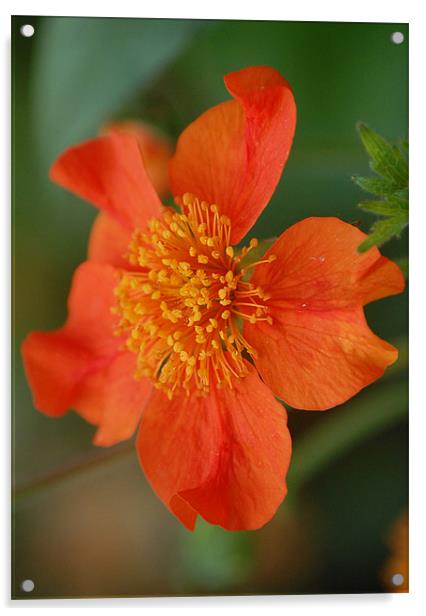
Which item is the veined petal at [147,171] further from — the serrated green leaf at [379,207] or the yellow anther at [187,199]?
the serrated green leaf at [379,207]

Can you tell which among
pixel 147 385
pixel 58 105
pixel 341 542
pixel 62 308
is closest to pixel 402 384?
pixel 341 542

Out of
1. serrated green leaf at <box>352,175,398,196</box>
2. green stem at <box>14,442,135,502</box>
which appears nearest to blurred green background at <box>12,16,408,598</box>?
green stem at <box>14,442,135,502</box>

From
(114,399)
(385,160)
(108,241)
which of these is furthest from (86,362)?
(385,160)

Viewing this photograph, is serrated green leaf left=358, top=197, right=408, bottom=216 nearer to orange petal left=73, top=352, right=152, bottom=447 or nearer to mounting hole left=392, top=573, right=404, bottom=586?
orange petal left=73, top=352, right=152, bottom=447

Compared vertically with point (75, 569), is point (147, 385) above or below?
above

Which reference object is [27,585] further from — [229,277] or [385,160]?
[385,160]

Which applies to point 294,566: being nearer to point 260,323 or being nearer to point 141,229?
point 260,323

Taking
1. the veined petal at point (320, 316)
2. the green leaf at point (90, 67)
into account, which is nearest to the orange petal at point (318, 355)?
the veined petal at point (320, 316)

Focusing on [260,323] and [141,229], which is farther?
[141,229]

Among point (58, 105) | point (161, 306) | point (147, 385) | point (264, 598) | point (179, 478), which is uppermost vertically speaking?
point (58, 105)
